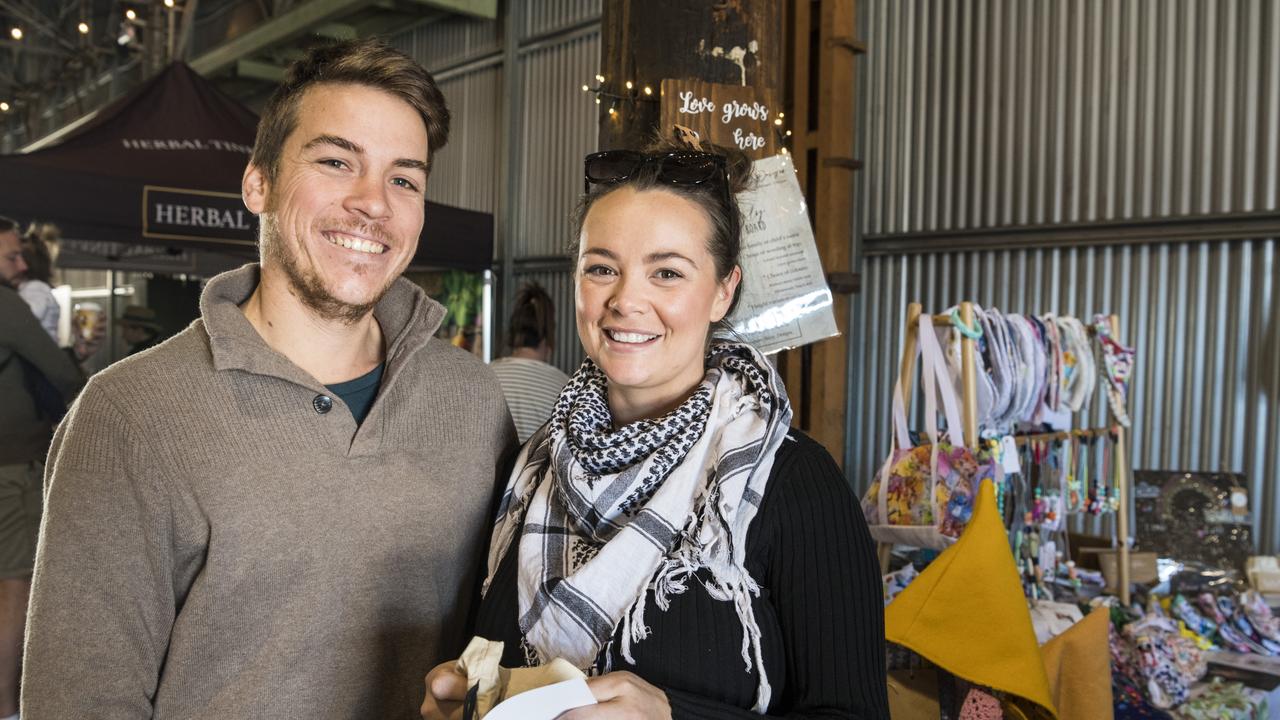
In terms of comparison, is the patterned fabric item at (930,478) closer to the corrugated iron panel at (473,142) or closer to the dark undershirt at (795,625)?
the dark undershirt at (795,625)

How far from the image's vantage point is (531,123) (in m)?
9.31

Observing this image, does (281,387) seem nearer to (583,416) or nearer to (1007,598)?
(583,416)

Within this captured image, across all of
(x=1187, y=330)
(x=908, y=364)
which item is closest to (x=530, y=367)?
(x=908, y=364)

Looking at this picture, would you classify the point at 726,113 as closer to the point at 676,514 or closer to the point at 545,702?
the point at 676,514

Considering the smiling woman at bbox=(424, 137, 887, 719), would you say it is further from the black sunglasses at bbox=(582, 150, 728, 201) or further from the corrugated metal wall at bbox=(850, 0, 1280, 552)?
the corrugated metal wall at bbox=(850, 0, 1280, 552)

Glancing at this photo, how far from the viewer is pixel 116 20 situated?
1366 cm

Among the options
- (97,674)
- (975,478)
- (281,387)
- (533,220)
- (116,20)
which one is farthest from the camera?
(116,20)

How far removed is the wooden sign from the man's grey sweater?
85cm

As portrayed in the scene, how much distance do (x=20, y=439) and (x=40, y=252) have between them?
1220mm

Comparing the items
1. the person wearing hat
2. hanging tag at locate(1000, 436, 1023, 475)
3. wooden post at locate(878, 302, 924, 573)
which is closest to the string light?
wooden post at locate(878, 302, 924, 573)

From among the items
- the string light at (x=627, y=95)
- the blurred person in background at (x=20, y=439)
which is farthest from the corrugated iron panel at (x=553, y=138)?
the string light at (x=627, y=95)

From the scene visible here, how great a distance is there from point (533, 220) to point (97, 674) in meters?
8.13

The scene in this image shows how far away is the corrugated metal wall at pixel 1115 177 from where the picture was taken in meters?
4.81

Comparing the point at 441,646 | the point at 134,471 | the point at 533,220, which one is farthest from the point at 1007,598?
the point at 533,220
